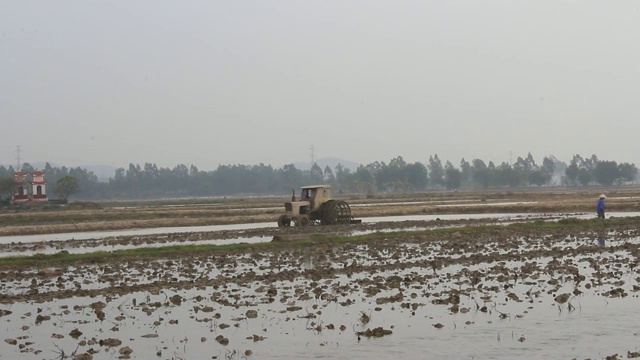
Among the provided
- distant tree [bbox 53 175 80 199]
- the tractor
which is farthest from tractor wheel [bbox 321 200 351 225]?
distant tree [bbox 53 175 80 199]

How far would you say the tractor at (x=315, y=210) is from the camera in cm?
4297

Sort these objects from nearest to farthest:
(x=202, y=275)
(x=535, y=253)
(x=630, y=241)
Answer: (x=202, y=275) → (x=535, y=253) → (x=630, y=241)

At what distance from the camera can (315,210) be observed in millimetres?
43781

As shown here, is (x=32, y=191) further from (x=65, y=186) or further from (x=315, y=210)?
(x=315, y=210)

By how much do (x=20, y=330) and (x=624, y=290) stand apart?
12.3m

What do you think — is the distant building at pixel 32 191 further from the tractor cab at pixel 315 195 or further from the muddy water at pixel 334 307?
the muddy water at pixel 334 307

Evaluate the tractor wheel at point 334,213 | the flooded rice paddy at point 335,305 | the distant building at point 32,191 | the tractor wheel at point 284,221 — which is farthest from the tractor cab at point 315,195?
the distant building at point 32,191

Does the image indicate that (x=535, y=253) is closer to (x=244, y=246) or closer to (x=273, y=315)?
(x=244, y=246)

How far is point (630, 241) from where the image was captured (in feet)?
97.0

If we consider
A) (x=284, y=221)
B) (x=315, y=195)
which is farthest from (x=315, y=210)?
(x=284, y=221)

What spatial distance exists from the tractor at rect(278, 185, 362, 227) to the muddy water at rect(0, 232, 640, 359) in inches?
679

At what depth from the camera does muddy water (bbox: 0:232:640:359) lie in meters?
12.8

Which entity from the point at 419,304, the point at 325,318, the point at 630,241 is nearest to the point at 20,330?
the point at 325,318

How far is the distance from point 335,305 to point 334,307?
8.7 inches
